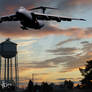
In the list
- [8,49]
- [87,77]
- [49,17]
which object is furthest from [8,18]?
[8,49]

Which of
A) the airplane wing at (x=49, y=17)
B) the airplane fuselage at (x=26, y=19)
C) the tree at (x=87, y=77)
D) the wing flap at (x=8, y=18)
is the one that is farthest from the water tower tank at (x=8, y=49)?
the airplane fuselage at (x=26, y=19)

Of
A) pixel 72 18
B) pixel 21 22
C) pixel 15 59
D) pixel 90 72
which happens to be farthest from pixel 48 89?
pixel 21 22

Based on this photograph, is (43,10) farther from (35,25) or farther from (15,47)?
(15,47)

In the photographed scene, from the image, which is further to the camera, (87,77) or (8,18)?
(87,77)

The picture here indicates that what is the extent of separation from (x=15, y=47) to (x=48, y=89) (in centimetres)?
4668

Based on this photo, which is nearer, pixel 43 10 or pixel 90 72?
pixel 43 10

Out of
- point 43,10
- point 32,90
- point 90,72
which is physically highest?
point 43,10

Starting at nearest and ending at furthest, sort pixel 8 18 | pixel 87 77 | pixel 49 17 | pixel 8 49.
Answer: pixel 49 17 < pixel 8 18 < pixel 87 77 < pixel 8 49

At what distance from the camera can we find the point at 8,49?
137 m

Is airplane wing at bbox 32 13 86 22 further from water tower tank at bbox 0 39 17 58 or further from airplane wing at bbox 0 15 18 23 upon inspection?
water tower tank at bbox 0 39 17 58

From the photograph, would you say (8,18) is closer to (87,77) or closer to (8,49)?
(87,77)

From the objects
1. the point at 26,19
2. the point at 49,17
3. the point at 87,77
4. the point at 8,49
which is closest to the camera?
the point at 26,19

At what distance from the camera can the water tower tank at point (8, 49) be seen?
135 m

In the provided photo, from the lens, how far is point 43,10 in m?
63.3
